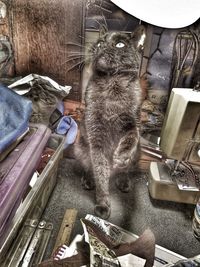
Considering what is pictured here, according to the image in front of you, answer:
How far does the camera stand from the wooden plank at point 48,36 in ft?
3.39

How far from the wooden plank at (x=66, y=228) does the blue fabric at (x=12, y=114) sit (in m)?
0.52

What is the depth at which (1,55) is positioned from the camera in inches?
44.6

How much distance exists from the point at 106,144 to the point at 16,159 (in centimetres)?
46

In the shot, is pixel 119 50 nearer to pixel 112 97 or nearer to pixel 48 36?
pixel 112 97

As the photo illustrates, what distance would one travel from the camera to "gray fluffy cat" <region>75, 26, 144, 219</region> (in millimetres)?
1040

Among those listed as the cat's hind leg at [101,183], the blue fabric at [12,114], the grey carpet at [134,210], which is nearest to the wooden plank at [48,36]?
the blue fabric at [12,114]

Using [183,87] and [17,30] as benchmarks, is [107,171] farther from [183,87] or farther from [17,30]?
[17,30]

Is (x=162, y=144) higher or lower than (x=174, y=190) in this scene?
higher

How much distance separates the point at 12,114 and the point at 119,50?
0.57 metres

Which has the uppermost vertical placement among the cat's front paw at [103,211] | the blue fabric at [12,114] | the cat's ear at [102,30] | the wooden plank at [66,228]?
the cat's ear at [102,30]

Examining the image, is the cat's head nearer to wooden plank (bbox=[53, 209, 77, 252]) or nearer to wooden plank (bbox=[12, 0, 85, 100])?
wooden plank (bbox=[12, 0, 85, 100])

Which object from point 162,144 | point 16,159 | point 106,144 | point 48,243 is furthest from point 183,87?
point 48,243

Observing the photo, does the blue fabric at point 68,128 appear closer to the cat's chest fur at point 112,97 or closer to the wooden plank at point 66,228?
the cat's chest fur at point 112,97

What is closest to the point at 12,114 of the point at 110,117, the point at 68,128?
the point at 68,128
